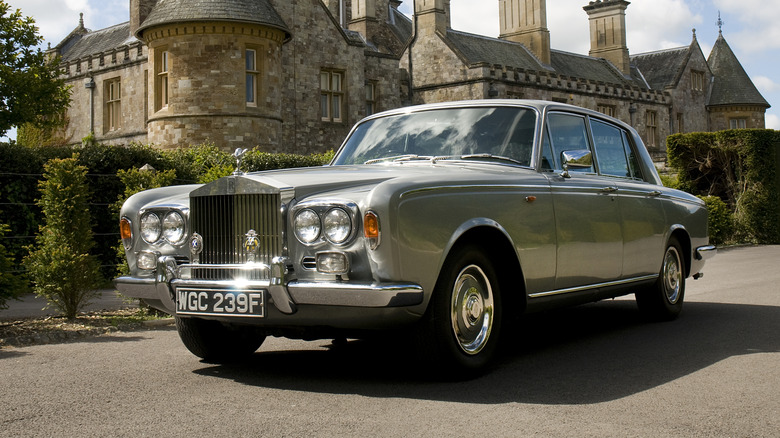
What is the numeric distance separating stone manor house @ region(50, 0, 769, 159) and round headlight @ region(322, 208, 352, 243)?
1898 centimetres

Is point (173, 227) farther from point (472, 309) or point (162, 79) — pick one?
point (162, 79)

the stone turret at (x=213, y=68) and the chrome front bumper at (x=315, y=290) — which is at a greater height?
the stone turret at (x=213, y=68)

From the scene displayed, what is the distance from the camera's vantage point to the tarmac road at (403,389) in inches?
155

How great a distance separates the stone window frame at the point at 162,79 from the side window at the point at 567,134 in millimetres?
18793

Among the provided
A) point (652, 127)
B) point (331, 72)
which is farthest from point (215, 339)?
point (652, 127)

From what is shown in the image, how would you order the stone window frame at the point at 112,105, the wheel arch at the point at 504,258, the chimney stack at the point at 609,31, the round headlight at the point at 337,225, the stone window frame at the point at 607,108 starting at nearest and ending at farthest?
1. the round headlight at the point at 337,225
2. the wheel arch at the point at 504,258
3. the stone window frame at the point at 112,105
4. the stone window frame at the point at 607,108
5. the chimney stack at the point at 609,31

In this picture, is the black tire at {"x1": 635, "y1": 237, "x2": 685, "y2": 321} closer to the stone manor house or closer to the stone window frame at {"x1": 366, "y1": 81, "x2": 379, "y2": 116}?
the stone manor house

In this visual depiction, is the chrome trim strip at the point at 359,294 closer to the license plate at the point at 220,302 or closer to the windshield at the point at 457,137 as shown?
the license plate at the point at 220,302

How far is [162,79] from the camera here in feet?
78.7

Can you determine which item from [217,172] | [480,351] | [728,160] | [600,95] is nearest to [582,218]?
[480,351]

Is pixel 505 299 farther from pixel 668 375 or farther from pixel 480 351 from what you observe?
pixel 668 375

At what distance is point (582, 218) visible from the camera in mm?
6086

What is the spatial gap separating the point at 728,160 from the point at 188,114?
14.5 metres

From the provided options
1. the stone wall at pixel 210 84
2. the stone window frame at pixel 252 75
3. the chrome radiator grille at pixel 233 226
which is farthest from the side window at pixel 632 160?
the stone window frame at pixel 252 75
